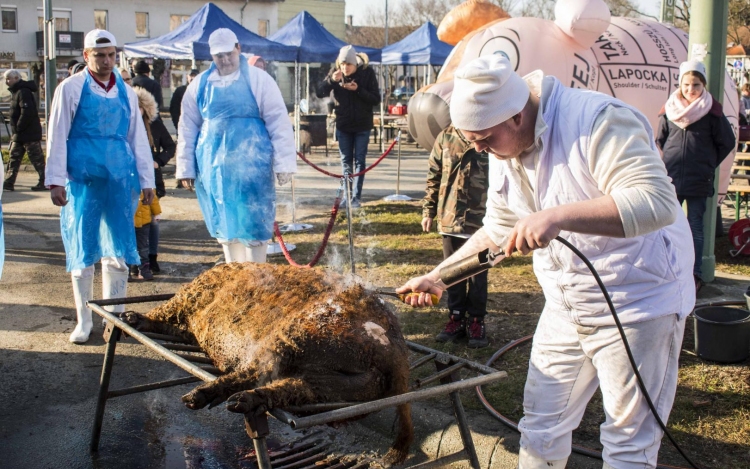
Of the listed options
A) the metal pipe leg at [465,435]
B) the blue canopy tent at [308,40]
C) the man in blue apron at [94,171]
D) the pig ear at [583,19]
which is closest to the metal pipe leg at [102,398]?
the man in blue apron at [94,171]

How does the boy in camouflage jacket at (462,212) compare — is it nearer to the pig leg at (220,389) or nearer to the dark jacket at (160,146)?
the pig leg at (220,389)

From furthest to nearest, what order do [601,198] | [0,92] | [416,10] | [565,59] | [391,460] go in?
[416,10] < [0,92] < [565,59] < [391,460] < [601,198]

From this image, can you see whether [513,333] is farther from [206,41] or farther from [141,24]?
[141,24]

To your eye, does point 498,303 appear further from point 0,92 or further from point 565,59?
point 0,92

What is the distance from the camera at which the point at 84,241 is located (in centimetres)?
540

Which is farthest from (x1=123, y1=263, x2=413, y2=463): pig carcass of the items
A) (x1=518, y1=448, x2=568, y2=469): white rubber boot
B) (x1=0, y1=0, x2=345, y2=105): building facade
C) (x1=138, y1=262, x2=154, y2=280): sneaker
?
(x1=0, y1=0, x2=345, y2=105): building facade

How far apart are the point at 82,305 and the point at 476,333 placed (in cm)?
299

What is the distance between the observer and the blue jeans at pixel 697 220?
6.55 metres

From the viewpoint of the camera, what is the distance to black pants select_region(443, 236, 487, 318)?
203 inches

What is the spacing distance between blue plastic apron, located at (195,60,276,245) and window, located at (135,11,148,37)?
46.6 metres

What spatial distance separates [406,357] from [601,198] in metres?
1.12

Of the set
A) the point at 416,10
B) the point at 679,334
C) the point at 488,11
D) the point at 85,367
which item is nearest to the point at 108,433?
the point at 85,367

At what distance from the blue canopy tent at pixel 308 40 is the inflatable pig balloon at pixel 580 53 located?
683 cm

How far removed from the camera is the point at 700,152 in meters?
6.44
